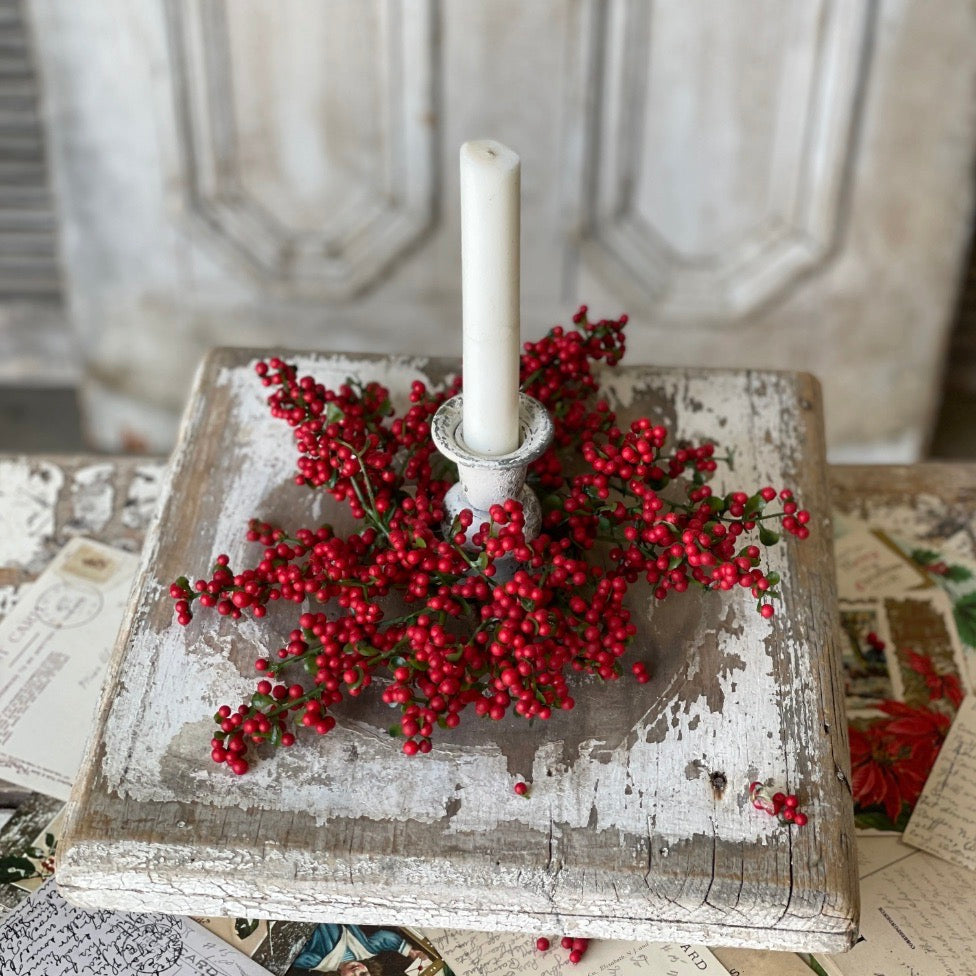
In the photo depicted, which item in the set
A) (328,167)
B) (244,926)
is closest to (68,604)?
(244,926)

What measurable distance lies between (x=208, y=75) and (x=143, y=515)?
800mm

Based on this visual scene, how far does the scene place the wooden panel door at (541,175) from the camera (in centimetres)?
158

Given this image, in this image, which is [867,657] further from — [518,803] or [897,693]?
[518,803]

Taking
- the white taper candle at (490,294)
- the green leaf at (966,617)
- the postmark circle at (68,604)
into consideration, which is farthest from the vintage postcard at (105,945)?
the green leaf at (966,617)

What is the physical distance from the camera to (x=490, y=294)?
646 mm

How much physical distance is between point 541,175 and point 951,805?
43.8 inches

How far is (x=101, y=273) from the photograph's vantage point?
1.84m

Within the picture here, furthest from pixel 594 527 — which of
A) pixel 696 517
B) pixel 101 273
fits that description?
pixel 101 273

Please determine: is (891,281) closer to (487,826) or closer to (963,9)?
(963,9)

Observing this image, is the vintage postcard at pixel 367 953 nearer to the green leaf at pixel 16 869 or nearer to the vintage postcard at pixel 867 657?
the green leaf at pixel 16 869

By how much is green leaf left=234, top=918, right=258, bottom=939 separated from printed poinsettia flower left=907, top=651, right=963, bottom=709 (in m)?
0.59

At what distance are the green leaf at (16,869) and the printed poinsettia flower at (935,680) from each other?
2.47ft

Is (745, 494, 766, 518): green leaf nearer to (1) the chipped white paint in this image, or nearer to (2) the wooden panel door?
(1) the chipped white paint

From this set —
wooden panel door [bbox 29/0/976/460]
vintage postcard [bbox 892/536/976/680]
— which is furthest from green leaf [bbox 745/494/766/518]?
wooden panel door [bbox 29/0/976/460]
